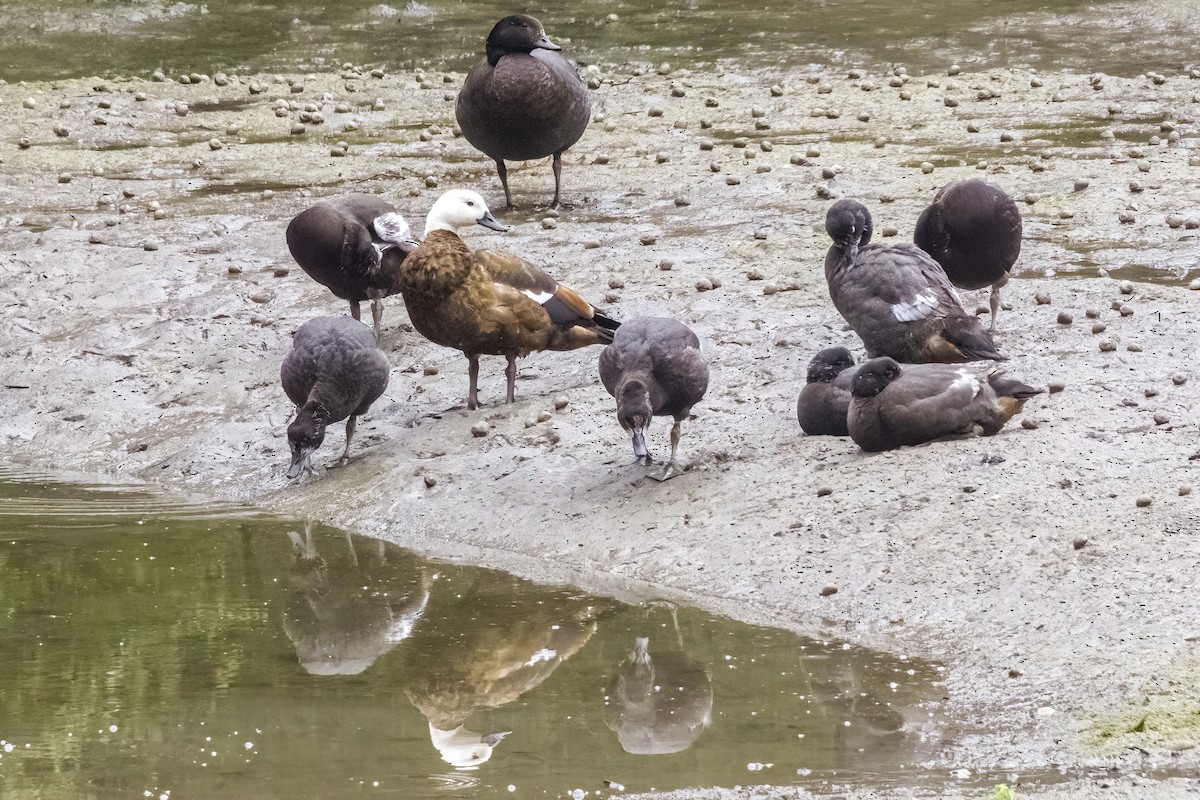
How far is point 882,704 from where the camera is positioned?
15.4 feet

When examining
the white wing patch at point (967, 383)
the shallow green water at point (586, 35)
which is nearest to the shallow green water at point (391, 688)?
the white wing patch at point (967, 383)

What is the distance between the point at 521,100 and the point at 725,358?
3509 millimetres

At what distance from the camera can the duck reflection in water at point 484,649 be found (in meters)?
4.61

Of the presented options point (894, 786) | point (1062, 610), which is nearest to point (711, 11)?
point (1062, 610)

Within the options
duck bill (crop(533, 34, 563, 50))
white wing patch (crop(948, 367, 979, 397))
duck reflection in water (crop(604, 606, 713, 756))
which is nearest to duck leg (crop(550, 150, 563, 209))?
duck bill (crop(533, 34, 563, 50))

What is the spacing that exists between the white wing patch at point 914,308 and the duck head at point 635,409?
4.96 feet

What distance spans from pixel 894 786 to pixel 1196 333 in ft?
14.7

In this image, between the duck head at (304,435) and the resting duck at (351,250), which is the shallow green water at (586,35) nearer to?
the resting duck at (351,250)

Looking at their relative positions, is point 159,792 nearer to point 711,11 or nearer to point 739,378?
point 739,378

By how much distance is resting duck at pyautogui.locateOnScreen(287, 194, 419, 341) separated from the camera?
866 centimetres

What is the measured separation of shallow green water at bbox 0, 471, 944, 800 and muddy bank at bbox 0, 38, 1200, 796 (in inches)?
13.5

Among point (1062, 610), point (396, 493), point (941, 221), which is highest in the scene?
point (941, 221)

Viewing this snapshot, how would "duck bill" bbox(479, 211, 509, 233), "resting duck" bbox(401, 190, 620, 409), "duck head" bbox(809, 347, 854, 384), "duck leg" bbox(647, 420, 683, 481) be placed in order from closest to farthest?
"duck leg" bbox(647, 420, 683, 481)
"duck head" bbox(809, 347, 854, 384)
"resting duck" bbox(401, 190, 620, 409)
"duck bill" bbox(479, 211, 509, 233)

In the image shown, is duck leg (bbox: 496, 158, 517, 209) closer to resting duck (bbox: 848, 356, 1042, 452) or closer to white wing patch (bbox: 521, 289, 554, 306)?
white wing patch (bbox: 521, 289, 554, 306)
